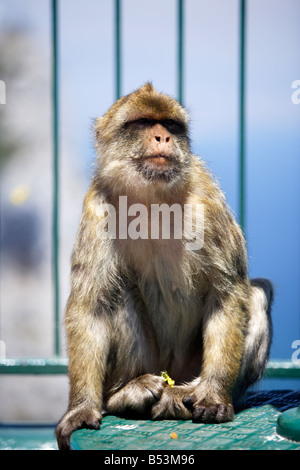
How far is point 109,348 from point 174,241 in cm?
63

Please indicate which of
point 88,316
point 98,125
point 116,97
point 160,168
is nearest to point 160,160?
point 160,168

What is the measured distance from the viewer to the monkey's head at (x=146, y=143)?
3.62 meters

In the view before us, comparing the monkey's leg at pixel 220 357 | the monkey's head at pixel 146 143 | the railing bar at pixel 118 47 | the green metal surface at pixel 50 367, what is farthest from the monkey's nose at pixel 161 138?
the green metal surface at pixel 50 367

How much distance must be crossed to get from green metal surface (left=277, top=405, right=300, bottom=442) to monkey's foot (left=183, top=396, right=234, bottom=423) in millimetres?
300

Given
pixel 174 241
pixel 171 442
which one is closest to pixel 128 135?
pixel 174 241

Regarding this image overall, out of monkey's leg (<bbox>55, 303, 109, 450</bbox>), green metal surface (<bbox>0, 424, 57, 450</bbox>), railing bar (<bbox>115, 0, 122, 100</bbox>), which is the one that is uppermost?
railing bar (<bbox>115, 0, 122, 100</bbox>)

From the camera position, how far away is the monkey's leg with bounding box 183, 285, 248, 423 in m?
3.47

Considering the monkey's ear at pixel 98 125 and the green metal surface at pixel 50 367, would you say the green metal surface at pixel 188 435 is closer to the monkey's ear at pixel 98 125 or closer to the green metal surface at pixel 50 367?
the green metal surface at pixel 50 367

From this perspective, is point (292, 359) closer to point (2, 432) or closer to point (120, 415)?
point (120, 415)

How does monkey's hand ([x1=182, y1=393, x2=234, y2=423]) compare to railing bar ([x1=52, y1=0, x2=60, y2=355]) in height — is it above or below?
below

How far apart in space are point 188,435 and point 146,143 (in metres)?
1.39

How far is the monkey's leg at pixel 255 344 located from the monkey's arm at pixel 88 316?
703mm

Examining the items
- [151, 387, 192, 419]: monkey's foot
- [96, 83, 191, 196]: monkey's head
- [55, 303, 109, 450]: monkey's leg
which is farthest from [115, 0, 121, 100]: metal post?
[151, 387, 192, 419]: monkey's foot

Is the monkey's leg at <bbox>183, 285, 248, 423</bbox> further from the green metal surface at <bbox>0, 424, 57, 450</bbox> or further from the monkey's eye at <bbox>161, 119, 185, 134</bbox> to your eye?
the green metal surface at <bbox>0, 424, 57, 450</bbox>
